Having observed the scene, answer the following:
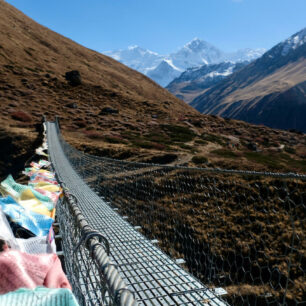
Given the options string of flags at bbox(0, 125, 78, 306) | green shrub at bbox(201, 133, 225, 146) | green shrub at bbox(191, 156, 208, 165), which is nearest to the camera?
string of flags at bbox(0, 125, 78, 306)

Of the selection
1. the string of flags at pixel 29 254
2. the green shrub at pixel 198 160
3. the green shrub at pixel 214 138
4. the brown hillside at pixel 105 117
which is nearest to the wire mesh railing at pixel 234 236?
the string of flags at pixel 29 254

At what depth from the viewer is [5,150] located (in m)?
20.0

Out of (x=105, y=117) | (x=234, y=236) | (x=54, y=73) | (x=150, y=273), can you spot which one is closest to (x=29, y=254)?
(x=150, y=273)

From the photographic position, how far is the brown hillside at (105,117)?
22516 mm

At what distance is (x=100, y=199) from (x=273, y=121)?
168m

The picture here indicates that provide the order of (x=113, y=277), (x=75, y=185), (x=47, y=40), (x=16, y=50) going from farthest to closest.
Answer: (x=47, y=40) < (x=16, y=50) < (x=75, y=185) < (x=113, y=277)

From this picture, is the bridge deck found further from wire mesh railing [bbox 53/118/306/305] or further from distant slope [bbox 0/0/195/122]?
distant slope [bbox 0/0/195/122]

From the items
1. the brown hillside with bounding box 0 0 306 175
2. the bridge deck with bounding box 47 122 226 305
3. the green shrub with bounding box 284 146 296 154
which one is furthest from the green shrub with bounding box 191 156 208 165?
the green shrub with bounding box 284 146 296 154

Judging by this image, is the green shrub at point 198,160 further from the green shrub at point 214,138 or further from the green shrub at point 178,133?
the green shrub at point 214,138

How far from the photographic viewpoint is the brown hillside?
22.5 metres

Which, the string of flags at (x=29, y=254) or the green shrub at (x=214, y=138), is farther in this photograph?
the green shrub at (x=214, y=138)

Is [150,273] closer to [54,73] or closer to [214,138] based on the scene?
[214,138]

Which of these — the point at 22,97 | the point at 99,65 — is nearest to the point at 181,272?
the point at 22,97

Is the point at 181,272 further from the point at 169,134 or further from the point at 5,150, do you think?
the point at 169,134
